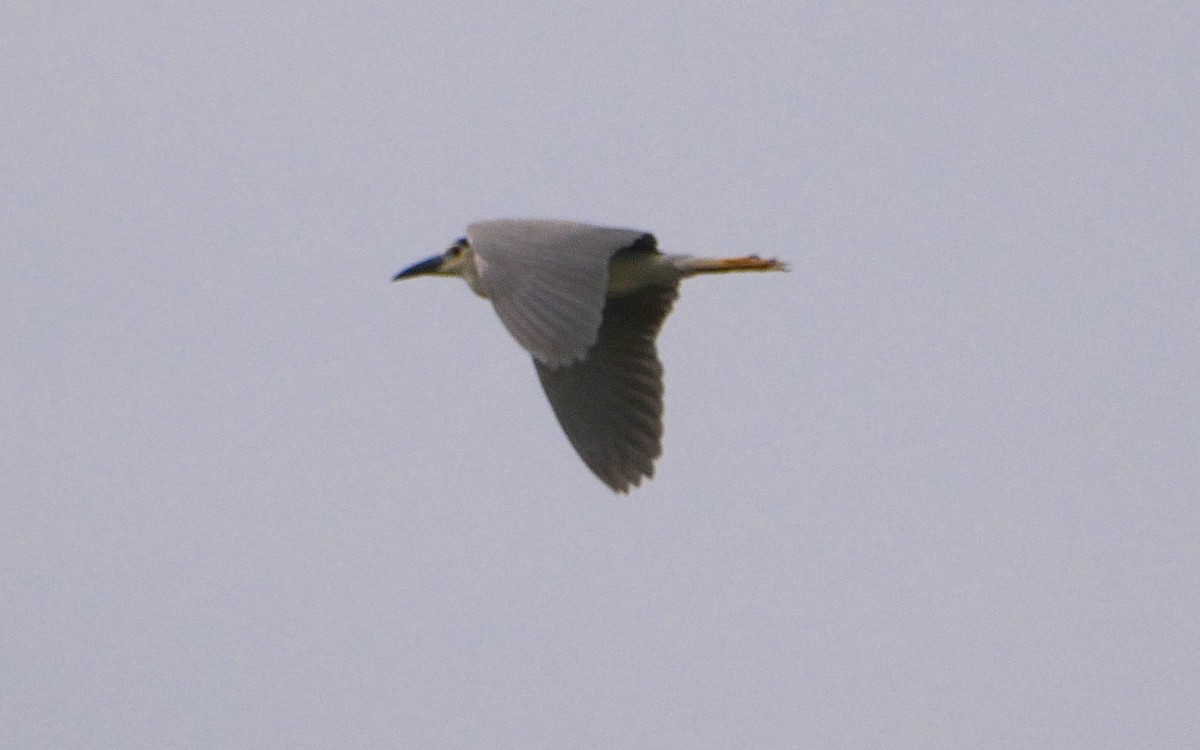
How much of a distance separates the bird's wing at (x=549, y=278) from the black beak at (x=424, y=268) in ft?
6.51

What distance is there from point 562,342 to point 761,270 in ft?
8.76

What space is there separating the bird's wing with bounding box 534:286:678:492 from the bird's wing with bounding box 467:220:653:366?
3.15 ft

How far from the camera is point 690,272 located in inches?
550

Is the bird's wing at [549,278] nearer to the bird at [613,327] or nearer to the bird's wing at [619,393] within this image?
the bird at [613,327]

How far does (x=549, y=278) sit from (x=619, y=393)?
1.78 metres

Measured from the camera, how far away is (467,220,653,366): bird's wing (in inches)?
460

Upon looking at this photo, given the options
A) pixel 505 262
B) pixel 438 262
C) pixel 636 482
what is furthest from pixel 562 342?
pixel 438 262

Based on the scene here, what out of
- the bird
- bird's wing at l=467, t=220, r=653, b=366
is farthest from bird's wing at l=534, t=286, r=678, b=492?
bird's wing at l=467, t=220, r=653, b=366

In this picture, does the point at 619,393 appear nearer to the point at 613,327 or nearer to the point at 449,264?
the point at 613,327

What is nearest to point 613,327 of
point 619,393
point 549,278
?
point 619,393

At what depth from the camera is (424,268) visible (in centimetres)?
1518

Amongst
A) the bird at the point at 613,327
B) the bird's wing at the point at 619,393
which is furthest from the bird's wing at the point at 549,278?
the bird's wing at the point at 619,393

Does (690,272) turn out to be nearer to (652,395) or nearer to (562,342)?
(652,395)

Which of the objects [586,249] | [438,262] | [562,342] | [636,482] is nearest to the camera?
[562,342]
